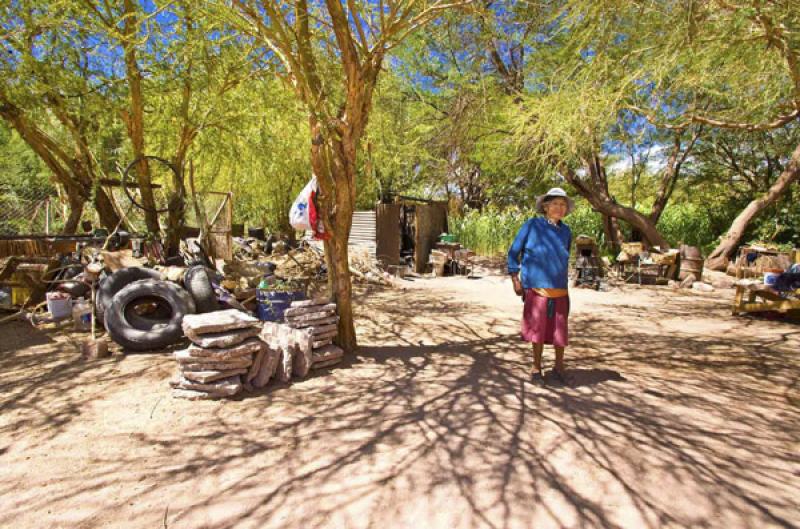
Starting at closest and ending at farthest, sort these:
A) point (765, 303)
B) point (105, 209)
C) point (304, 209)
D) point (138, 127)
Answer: point (304, 209) < point (765, 303) < point (138, 127) < point (105, 209)

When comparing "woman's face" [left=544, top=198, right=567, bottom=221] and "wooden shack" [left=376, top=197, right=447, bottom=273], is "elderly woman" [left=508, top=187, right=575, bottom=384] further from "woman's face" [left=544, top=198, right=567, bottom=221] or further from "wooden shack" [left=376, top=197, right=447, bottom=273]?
"wooden shack" [left=376, top=197, right=447, bottom=273]

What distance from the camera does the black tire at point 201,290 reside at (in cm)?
594

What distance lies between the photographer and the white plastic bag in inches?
199

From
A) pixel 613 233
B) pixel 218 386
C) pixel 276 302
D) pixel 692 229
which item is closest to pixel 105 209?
pixel 276 302

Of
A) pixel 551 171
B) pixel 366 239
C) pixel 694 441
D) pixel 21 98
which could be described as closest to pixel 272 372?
pixel 694 441

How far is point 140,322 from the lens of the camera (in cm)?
565

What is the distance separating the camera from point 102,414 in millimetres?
3617

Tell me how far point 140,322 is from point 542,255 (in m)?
4.74

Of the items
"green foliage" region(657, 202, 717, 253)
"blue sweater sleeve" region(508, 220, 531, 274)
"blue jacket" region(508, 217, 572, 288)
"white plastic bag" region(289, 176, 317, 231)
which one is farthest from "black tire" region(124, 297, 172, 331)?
"green foliage" region(657, 202, 717, 253)

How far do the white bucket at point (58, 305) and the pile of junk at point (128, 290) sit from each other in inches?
0.4

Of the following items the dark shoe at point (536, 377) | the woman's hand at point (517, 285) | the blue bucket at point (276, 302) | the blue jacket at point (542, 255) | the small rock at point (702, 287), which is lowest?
the dark shoe at point (536, 377)

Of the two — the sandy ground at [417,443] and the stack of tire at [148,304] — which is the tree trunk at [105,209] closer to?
the stack of tire at [148,304]

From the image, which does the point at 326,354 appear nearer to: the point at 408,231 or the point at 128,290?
the point at 128,290

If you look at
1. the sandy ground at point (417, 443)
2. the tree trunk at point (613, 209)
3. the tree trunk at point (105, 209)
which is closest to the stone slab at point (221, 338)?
the sandy ground at point (417, 443)
